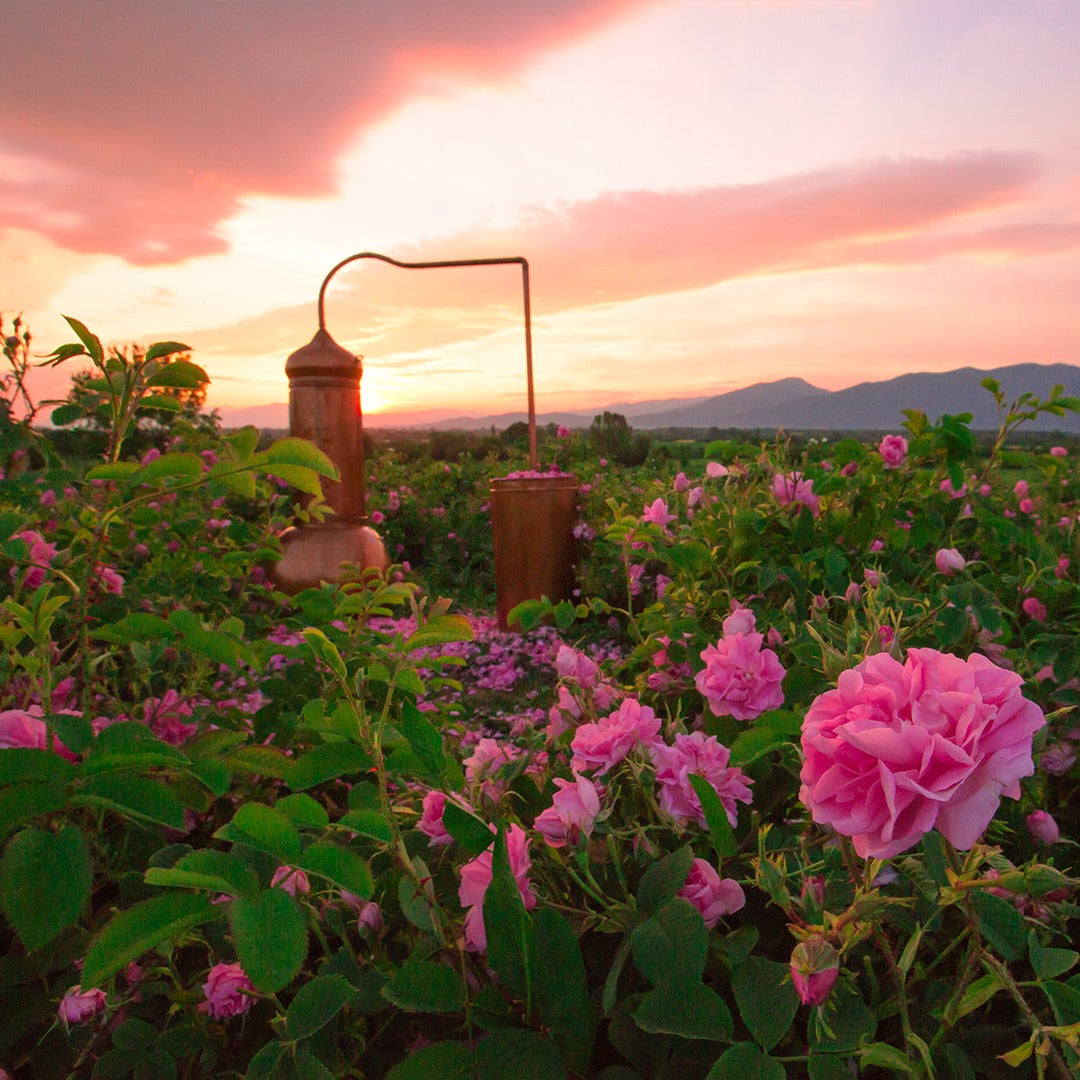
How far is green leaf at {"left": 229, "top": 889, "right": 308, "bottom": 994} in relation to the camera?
1.78 feet

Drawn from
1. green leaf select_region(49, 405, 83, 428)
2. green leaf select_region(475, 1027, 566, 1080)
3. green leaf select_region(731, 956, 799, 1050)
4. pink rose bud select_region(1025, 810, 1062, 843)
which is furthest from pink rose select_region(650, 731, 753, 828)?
green leaf select_region(49, 405, 83, 428)

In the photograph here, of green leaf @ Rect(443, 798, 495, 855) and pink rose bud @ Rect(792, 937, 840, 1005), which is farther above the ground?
green leaf @ Rect(443, 798, 495, 855)

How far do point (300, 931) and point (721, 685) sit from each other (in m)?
0.58

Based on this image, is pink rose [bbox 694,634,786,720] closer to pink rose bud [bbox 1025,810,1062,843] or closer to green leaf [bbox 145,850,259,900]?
pink rose bud [bbox 1025,810,1062,843]

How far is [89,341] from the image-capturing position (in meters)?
1.06

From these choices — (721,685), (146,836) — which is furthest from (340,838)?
(721,685)

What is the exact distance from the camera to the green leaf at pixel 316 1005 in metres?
0.64

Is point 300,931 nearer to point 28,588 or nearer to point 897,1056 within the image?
point 897,1056

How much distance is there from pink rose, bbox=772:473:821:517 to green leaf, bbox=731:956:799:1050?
1.26 meters

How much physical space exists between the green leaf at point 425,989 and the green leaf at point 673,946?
147 millimetres

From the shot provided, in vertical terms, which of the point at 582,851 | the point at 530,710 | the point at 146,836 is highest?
the point at 582,851

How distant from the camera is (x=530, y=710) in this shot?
4.16 metres

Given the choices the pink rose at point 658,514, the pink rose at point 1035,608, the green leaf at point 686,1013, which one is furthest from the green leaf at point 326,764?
the pink rose at point 1035,608

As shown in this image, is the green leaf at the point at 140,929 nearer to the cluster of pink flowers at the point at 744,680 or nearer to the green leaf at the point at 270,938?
the green leaf at the point at 270,938
